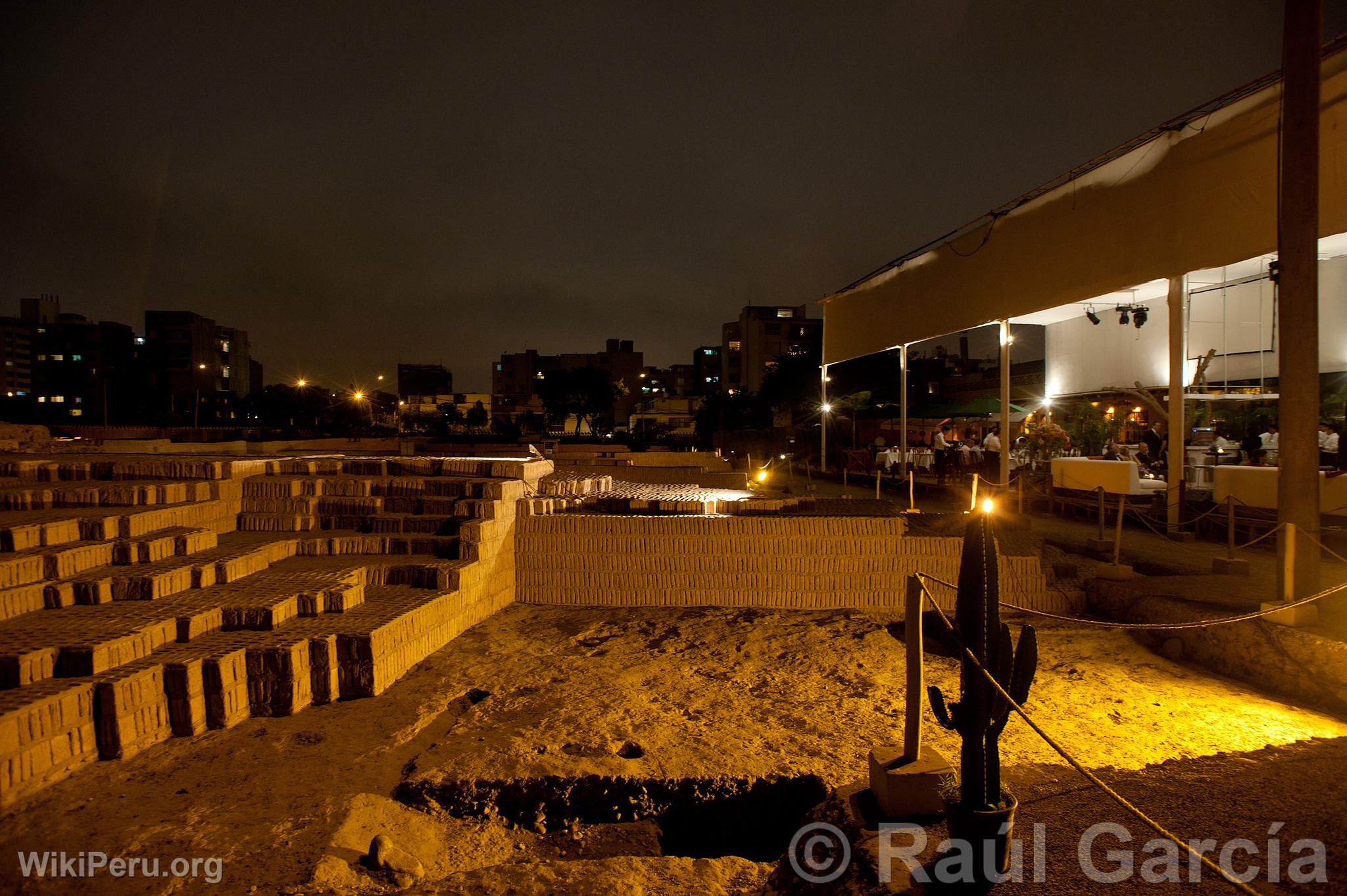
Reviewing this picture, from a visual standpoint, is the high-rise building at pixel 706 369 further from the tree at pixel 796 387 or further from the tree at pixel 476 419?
the tree at pixel 796 387

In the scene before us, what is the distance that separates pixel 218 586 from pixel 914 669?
15.3 ft

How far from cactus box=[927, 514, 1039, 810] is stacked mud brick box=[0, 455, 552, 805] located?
3.39 meters

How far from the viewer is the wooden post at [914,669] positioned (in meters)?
2.47

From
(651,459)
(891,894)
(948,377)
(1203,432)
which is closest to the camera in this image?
(891,894)

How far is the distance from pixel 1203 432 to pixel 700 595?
11.6 metres

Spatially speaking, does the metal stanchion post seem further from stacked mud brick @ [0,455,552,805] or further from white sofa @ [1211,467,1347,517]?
stacked mud brick @ [0,455,552,805]

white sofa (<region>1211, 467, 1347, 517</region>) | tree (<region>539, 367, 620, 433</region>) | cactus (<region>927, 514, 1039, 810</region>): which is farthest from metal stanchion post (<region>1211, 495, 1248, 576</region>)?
tree (<region>539, 367, 620, 433</region>)

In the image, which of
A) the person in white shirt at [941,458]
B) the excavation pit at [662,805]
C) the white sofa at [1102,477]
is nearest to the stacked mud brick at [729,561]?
the excavation pit at [662,805]

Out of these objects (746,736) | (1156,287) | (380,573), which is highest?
(1156,287)

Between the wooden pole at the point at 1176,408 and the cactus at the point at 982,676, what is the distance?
8.26 m

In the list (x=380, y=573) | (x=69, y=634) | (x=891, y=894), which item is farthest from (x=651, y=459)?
(x=891, y=894)

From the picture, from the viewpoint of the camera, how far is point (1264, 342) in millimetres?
10289

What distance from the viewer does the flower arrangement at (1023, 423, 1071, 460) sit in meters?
11.9

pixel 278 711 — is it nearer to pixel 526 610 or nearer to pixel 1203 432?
pixel 526 610
